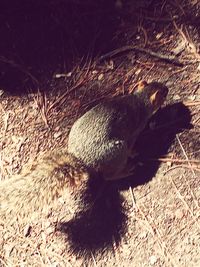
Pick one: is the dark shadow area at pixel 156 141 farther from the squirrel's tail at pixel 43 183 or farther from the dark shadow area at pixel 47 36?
the dark shadow area at pixel 47 36

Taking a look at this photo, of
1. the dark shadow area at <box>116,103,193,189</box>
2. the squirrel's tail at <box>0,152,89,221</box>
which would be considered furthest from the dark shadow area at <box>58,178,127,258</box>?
the squirrel's tail at <box>0,152,89,221</box>

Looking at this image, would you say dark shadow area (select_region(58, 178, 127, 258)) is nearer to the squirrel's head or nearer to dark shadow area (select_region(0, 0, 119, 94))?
the squirrel's head

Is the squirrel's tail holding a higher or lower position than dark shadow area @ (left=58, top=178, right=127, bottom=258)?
higher

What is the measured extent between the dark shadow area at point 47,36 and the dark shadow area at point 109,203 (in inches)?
29.6

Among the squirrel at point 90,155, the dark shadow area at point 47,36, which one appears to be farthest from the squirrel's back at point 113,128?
the dark shadow area at point 47,36

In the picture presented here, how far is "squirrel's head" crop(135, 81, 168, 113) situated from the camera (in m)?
3.42

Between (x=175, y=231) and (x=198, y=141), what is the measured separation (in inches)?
23.6

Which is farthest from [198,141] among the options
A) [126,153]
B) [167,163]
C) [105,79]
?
[105,79]

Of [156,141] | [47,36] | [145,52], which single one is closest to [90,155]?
[156,141]

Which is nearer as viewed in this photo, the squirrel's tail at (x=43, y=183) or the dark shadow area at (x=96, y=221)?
the squirrel's tail at (x=43, y=183)

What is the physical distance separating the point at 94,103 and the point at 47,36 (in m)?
0.65

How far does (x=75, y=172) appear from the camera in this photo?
3.12m

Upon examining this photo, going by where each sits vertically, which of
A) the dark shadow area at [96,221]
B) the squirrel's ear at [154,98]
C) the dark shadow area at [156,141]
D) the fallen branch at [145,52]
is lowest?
the dark shadow area at [96,221]

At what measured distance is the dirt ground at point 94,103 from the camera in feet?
10.8
